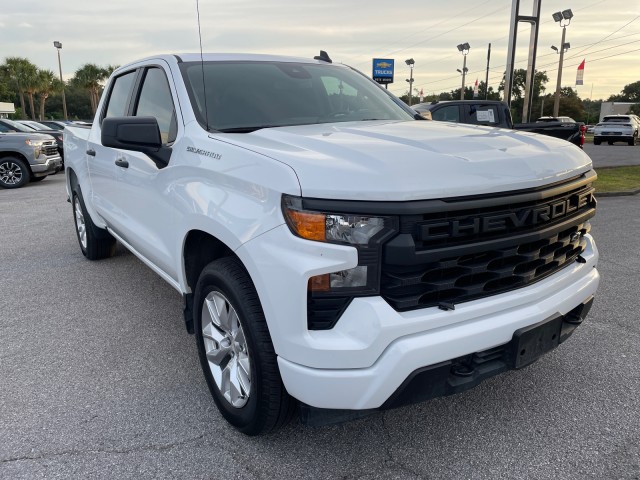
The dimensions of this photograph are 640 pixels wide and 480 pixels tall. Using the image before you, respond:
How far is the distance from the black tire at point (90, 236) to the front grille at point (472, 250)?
13.7ft

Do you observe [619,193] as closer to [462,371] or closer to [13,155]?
[462,371]

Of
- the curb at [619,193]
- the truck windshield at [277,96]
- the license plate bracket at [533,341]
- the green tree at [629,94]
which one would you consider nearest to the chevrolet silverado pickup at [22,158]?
the truck windshield at [277,96]

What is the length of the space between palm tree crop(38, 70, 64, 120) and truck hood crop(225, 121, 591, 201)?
64.3 meters

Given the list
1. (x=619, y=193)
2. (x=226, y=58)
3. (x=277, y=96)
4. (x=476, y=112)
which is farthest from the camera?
(x=476, y=112)

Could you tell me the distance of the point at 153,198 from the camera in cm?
316

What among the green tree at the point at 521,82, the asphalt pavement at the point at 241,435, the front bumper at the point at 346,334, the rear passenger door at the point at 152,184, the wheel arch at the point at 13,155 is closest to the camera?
the front bumper at the point at 346,334

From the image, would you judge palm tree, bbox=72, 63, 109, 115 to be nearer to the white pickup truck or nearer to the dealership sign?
the dealership sign

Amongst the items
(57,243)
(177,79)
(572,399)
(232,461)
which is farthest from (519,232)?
(57,243)

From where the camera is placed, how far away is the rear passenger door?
299cm

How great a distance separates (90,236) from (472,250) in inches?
178

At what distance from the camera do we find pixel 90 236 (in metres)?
5.42

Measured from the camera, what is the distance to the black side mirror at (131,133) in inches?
110

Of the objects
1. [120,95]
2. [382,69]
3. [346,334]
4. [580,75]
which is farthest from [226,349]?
[580,75]

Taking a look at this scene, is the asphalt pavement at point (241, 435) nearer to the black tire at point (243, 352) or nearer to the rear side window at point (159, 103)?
the black tire at point (243, 352)
